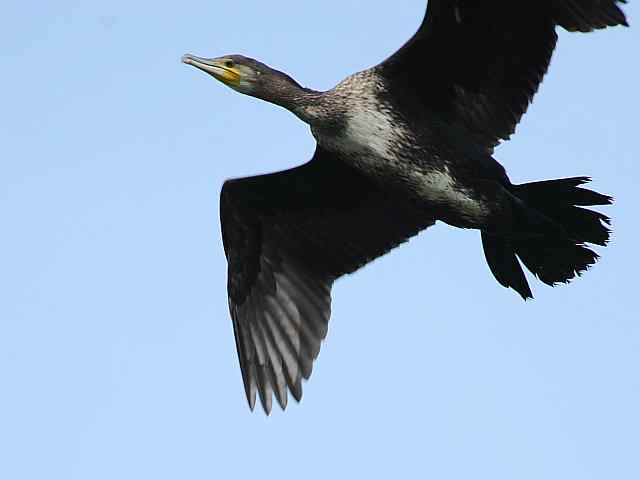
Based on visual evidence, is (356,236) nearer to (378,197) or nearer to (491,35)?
(378,197)

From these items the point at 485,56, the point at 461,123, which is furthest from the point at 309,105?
the point at 485,56

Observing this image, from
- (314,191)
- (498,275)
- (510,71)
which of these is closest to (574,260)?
(498,275)

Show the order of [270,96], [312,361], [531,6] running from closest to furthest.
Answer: [531,6] → [270,96] → [312,361]

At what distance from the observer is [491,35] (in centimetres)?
707

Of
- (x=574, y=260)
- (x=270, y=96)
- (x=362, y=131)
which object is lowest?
(x=574, y=260)

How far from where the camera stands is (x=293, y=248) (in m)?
8.34

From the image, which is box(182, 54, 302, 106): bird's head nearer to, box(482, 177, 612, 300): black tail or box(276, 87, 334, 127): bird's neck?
box(276, 87, 334, 127): bird's neck

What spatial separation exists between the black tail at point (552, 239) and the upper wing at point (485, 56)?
522 mm

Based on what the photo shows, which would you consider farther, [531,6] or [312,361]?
[312,361]

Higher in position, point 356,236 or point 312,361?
point 356,236

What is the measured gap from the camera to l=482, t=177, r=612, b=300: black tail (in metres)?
7.05

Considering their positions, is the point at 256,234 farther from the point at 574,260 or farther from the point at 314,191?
the point at 574,260

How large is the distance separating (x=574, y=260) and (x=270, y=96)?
1975 millimetres

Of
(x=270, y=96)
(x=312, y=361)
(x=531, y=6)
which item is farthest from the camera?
(x=312, y=361)
